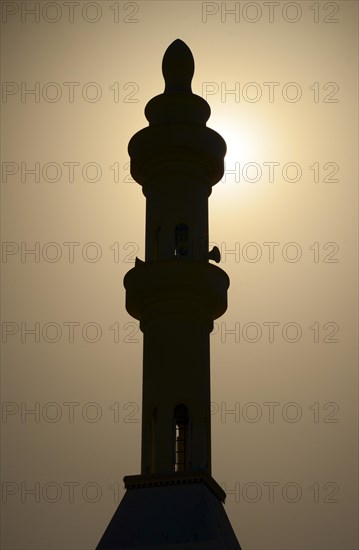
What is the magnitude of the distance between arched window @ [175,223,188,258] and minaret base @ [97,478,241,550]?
5791mm

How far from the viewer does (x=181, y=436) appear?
2917 cm

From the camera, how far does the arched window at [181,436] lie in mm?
28938

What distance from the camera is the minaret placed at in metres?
27.5

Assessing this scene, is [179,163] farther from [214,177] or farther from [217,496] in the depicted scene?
[217,496]

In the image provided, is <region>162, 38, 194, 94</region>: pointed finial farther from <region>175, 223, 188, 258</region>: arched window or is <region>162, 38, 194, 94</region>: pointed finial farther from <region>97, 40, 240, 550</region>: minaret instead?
<region>175, 223, 188, 258</region>: arched window

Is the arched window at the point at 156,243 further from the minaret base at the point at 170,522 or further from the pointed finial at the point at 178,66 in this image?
the minaret base at the point at 170,522

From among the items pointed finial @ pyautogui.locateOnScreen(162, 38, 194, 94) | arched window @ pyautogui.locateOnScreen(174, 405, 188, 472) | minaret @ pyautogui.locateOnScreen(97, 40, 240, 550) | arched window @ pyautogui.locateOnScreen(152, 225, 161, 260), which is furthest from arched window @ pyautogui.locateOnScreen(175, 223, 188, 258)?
arched window @ pyautogui.locateOnScreen(174, 405, 188, 472)

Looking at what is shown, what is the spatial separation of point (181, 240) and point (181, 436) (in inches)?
187

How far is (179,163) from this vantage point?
31.3 meters

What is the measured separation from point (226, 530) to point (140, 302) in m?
5.58

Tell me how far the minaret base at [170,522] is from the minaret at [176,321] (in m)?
0.02

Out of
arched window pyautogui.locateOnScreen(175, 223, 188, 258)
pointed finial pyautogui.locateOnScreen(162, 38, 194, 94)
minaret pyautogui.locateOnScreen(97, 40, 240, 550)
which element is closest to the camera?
minaret pyautogui.locateOnScreen(97, 40, 240, 550)

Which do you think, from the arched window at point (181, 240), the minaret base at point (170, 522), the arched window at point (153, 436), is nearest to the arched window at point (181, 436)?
the arched window at point (153, 436)

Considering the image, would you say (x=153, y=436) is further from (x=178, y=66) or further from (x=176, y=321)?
(x=178, y=66)
